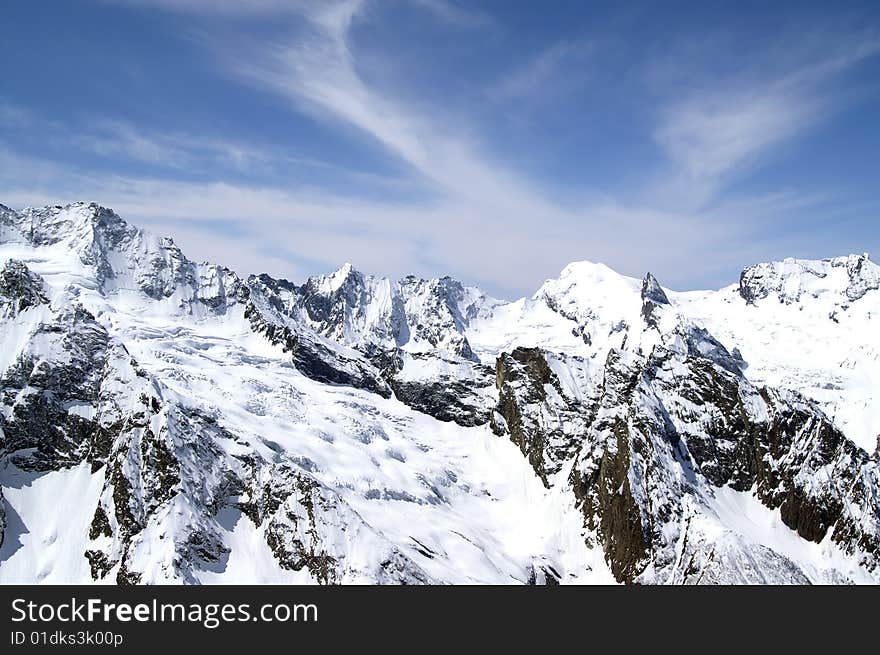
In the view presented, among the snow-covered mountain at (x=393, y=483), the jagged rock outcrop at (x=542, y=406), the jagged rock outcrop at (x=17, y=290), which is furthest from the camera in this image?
the jagged rock outcrop at (x=542, y=406)

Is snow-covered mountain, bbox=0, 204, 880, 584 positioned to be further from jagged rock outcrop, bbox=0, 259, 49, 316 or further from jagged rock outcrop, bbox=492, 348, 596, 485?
jagged rock outcrop, bbox=492, 348, 596, 485

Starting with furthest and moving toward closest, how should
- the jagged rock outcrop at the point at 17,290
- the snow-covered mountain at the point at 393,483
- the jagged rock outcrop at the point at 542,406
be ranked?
the jagged rock outcrop at the point at 542,406
the jagged rock outcrop at the point at 17,290
the snow-covered mountain at the point at 393,483

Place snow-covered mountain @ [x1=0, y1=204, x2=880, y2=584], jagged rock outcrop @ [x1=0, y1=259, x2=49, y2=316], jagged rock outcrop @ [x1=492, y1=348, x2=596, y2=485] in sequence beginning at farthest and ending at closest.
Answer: jagged rock outcrop @ [x1=492, y1=348, x2=596, y2=485]
jagged rock outcrop @ [x1=0, y1=259, x2=49, y2=316]
snow-covered mountain @ [x1=0, y1=204, x2=880, y2=584]

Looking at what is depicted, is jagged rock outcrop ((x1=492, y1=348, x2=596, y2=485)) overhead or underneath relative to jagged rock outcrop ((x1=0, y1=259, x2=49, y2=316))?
underneath

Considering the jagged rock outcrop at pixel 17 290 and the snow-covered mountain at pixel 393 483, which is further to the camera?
the jagged rock outcrop at pixel 17 290

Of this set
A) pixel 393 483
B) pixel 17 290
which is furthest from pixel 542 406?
pixel 17 290

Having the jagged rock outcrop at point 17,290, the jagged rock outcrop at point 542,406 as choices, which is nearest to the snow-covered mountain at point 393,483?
the jagged rock outcrop at point 17,290

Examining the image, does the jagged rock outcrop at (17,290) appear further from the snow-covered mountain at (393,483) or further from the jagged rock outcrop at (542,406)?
the jagged rock outcrop at (542,406)

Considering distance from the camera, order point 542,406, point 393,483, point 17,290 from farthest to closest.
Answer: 1. point 542,406
2. point 17,290
3. point 393,483

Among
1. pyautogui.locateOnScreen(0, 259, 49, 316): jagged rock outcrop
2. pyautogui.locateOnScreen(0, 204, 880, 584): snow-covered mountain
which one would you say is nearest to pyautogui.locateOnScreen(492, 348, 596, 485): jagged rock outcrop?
pyautogui.locateOnScreen(0, 204, 880, 584): snow-covered mountain

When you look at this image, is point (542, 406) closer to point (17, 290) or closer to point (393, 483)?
point (393, 483)

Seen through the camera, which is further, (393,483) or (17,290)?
(17,290)

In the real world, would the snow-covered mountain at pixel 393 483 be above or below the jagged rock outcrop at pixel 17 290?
below
